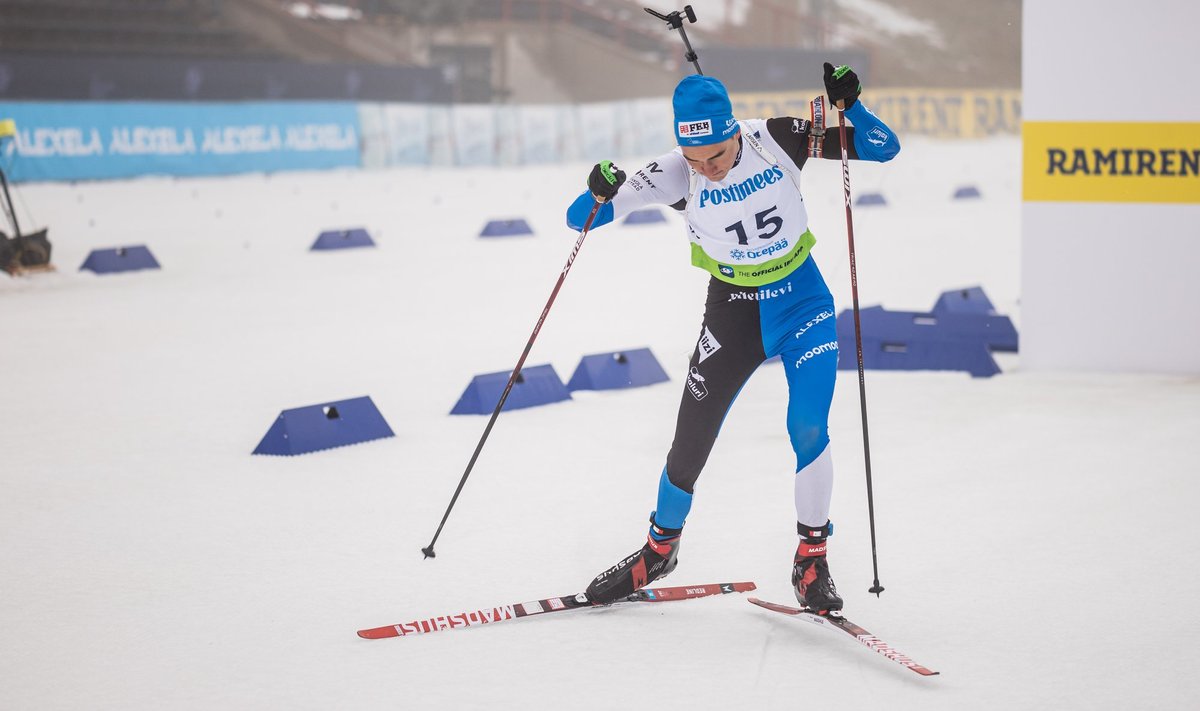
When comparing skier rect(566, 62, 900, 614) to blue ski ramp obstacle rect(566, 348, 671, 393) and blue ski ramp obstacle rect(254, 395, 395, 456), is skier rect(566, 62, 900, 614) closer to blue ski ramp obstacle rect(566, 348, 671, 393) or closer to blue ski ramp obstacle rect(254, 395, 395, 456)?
blue ski ramp obstacle rect(254, 395, 395, 456)

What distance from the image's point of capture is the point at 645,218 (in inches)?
717

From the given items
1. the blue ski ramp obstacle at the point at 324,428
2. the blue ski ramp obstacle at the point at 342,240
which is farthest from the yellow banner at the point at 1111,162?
the blue ski ramp obstacle at the point at 342,240

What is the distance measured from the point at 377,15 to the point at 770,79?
1076cm

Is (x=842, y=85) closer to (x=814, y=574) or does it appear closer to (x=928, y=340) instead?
(x=814, y=574)

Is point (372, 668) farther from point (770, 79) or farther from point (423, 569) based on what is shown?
point (770, 79)

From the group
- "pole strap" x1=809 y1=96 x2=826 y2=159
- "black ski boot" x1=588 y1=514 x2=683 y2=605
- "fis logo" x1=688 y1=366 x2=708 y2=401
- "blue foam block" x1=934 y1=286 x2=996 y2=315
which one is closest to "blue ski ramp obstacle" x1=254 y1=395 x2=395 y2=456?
"black ski boot" x1=588 y1=514 x2=683 y2=605

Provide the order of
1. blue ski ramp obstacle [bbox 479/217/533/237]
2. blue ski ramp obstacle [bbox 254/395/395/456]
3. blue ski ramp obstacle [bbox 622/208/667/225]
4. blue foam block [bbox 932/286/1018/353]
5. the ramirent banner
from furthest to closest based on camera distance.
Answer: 1. the ramirent banner
2. blue ski ramp obstacle [bbox 622/208/667/225]
3. blue ski ramp obstacle [bbox 479/217/533/237]
4. blue foam block [bbox 932/286/1018/353]
5. blue ski ramp obstacle [bbox 254/395/395/456]

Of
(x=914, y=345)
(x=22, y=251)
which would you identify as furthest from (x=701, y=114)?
(x=22, y=251)

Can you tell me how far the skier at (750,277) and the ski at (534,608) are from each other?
98mm

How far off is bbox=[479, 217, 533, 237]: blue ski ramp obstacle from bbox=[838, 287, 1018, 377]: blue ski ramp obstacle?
791 centimetres

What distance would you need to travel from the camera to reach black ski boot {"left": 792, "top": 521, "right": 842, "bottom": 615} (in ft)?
13.9

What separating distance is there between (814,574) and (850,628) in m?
0.23

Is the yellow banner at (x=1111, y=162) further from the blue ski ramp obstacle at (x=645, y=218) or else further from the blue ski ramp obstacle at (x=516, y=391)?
the blue ski ramp obstacle at (x=645, y=218)

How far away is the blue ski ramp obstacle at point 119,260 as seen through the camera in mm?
13602
